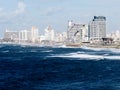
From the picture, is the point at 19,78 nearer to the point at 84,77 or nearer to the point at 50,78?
the point at 50,78

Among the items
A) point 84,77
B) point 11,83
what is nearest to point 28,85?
point 11,83

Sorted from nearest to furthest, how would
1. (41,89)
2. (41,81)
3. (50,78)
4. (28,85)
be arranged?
(41,89), (28,85), (41,81), (50,78)

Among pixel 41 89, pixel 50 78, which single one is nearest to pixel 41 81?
pixel 50 78

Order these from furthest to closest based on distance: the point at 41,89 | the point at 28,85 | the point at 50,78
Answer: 1. the point at 50,78
2. the point at 28,85
3. the point at 41,89

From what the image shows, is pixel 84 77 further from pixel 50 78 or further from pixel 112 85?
pixel 112 85

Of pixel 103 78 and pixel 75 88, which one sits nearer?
pixel 75 88

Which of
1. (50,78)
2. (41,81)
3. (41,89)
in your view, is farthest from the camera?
(50,78)

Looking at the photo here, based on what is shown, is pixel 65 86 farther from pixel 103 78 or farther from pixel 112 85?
pixel 103 78

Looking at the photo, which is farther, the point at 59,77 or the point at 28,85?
the point at 59,77

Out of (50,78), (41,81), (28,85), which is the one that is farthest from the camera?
(50,78)
